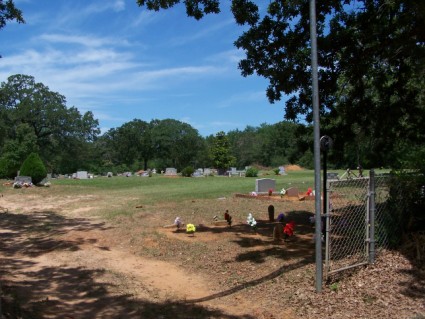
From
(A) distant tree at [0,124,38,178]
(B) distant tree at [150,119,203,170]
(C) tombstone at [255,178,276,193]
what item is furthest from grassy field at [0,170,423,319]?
(B) distant tree at [150,119,203,170]

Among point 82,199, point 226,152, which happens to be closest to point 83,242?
point 82,199

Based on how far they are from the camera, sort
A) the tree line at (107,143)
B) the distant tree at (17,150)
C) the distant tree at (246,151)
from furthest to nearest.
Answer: the distant tree at (246,151) < the tree line at (107,143) < the distant tree at (17,150)

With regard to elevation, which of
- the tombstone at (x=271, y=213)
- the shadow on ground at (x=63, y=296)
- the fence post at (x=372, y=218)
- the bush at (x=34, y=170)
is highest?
the bush at (x=34, y=170)

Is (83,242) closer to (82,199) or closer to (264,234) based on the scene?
(264,234)

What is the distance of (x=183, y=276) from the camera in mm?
7402

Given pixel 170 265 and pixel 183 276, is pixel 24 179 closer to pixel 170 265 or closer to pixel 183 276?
pixel 170 265

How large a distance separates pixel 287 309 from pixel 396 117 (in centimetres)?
786

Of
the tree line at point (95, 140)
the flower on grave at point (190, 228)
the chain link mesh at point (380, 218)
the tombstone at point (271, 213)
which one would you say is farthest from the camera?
the tree line at point (95, 140)

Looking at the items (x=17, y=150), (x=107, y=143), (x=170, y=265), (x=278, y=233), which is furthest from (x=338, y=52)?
(x=107, y=143)

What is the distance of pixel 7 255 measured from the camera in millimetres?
8867

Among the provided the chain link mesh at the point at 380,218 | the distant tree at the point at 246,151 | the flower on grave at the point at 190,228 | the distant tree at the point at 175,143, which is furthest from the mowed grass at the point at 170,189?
the distant tree at the point at 246,151

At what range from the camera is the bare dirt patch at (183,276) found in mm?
5316

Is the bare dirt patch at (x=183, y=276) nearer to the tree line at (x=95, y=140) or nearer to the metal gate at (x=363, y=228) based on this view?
the metal gate at (x=363, y=228)

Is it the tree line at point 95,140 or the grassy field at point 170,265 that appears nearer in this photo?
the grassy field at point 170,265
